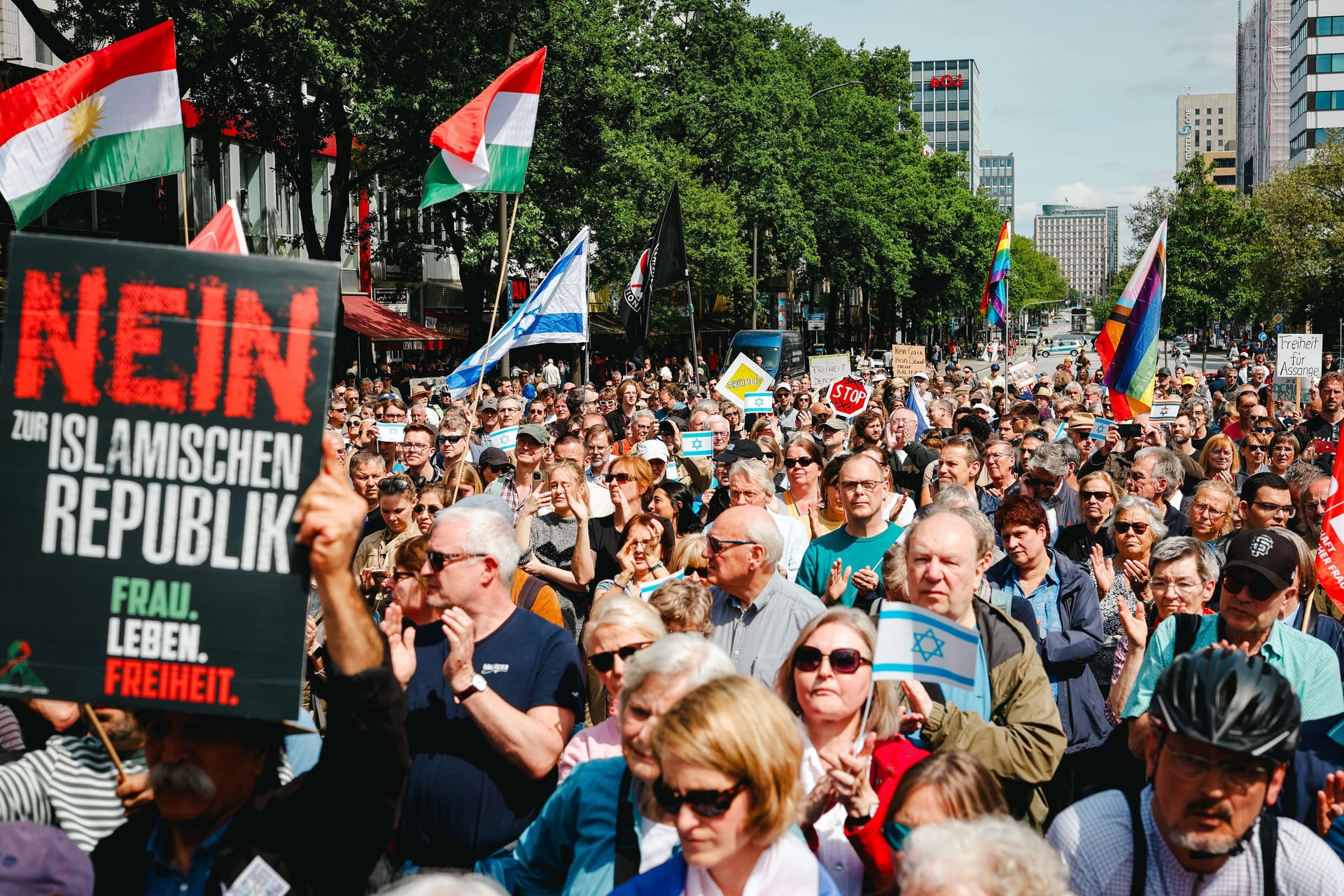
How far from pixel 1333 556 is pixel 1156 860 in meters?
3.27

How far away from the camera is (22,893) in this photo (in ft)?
8.25

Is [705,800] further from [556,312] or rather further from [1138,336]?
[1138,336]

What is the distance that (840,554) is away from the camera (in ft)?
21.0

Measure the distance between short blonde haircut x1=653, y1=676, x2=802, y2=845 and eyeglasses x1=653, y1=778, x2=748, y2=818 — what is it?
0.03 metres

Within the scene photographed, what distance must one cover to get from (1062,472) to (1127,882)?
5.81 m

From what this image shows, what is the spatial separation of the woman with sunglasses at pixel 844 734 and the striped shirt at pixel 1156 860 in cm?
52

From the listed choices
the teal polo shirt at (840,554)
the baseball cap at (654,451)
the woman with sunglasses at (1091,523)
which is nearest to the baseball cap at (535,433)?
the baseball cap at (654,451)

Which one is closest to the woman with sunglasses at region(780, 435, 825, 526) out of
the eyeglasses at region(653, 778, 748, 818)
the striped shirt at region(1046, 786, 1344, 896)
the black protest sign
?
the striped shirt at region(1046, 786, 1344, 896)

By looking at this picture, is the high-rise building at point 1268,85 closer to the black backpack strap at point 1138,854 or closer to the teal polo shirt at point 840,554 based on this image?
the teal polo shirt at point 840,554

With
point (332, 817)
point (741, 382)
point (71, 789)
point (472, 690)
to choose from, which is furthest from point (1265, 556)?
point (741, 382)

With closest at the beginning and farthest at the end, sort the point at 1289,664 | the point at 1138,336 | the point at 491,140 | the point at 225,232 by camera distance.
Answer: the point at 1289,664 → the point at 225,232 → the point at 1138,336 → the point at 491,140

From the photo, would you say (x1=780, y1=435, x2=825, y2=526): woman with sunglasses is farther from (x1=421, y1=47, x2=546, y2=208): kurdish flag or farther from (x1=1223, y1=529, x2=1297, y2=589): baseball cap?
(x1=421, y1=47, x2=546, y2=208): kurdish flag

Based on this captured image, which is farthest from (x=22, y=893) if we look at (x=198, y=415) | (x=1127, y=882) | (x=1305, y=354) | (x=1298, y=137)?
(x=1298, y=137)

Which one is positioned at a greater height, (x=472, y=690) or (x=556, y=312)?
(x=556, y=312)
